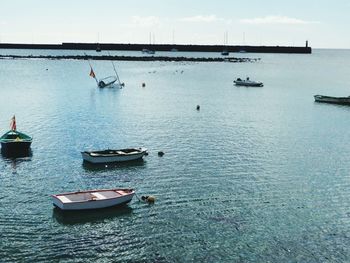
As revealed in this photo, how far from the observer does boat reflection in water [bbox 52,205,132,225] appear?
32125 millimetres

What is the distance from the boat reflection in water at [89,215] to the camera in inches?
1265

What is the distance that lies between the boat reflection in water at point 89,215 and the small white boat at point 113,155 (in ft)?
36.1

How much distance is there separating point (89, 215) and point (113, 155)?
41.9ft

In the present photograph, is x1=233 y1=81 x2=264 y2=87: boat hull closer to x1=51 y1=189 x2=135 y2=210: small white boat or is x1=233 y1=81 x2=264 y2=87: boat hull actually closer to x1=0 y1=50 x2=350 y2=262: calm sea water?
x1=0 y1=50 x2=350 y2=262: calm sea water

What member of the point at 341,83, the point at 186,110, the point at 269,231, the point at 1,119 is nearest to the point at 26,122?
the point at 1,119

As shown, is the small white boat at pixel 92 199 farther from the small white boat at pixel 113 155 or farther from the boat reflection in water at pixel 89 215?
the small white boat at pixel 113 155

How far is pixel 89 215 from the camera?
33.1 m

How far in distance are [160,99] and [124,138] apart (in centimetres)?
3819

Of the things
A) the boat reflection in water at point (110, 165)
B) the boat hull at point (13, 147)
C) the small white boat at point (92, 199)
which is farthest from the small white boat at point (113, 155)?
the small white boat at point (92, 199)

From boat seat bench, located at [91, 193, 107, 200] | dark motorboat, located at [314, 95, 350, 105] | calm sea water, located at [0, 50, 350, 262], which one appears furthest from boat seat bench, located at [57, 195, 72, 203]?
dark motorboat, located at [314, 95, 350, 105]

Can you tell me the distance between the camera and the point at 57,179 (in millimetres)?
40281

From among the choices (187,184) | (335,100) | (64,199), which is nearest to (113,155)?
(187,184)

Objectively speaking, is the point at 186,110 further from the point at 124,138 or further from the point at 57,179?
the point at 57,179

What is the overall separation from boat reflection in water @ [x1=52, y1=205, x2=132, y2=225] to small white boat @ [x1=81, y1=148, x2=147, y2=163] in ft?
36.1
